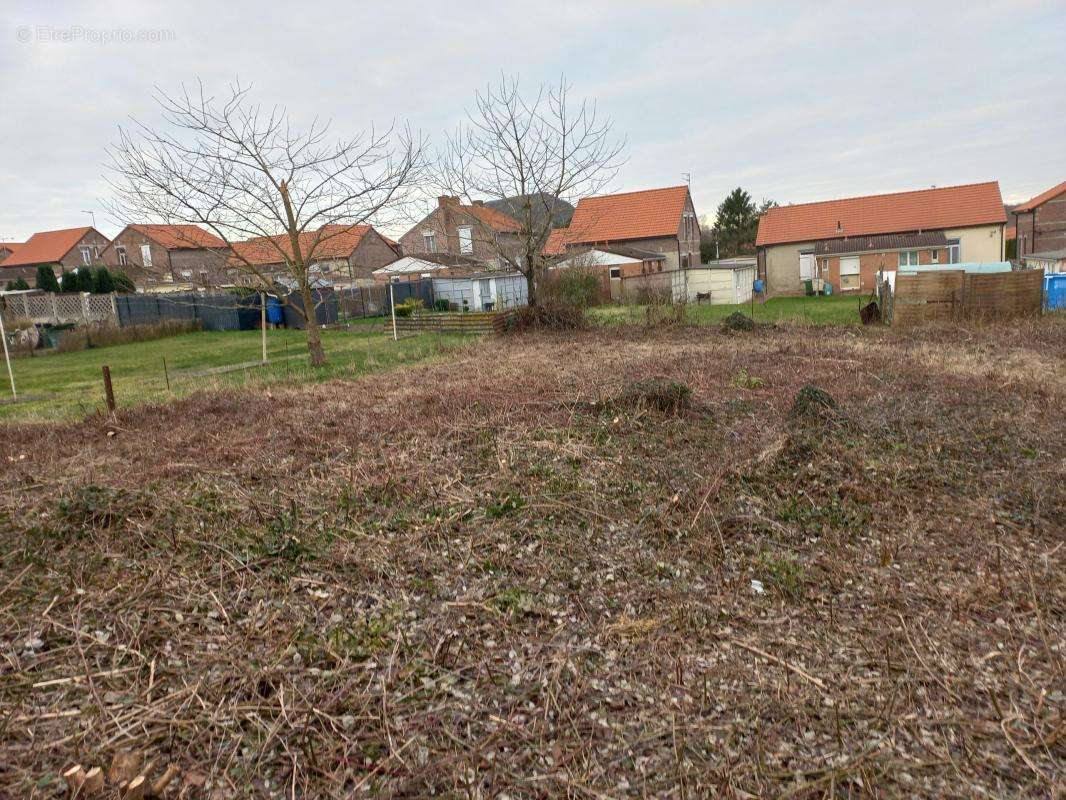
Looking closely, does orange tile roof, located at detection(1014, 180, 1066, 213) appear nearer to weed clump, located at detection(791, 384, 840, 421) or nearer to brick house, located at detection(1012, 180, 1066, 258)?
brick house, located at detection(1012, 180, 1066, 258)

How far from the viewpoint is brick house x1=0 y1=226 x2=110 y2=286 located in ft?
180

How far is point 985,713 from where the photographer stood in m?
2.87

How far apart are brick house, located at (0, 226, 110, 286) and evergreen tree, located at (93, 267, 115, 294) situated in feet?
80.3

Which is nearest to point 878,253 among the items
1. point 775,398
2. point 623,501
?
point 775,398

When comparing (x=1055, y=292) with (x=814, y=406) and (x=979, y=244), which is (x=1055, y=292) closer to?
(x=814, y=406)

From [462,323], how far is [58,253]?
5062 cm

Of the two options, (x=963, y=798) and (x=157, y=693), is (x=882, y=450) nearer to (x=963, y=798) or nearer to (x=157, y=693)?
(x=963, y=798)

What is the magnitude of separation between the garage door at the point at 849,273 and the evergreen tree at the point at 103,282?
36673mm

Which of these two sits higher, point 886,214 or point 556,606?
point 886,214

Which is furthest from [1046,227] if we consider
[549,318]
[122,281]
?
[122,281]

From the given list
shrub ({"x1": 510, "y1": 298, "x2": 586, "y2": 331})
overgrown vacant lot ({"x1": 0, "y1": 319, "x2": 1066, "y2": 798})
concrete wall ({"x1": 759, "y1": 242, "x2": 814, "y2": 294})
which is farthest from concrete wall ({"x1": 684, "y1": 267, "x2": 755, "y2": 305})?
overgrown vacant lot ({"x1": 0, "y1": 319, "x2": 1066, "y2": 798})

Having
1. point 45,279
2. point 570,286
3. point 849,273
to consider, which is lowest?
point 570,286

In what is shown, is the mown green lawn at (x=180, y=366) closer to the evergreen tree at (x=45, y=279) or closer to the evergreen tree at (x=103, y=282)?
the evergreen tree at (x=103, y=282)

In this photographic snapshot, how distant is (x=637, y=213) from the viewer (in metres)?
41.3
